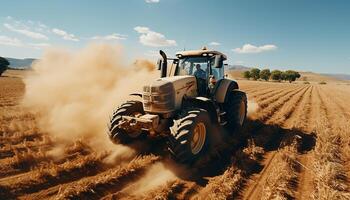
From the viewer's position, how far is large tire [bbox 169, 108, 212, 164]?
568 cm

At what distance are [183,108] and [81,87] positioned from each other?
21.0 feet

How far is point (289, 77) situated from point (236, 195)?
400 feet

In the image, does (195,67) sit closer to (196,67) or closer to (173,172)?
(196,67)

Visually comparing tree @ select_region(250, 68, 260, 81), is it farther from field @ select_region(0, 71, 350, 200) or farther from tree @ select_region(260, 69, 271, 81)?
field @ select_region(0, 71, 350, 200)

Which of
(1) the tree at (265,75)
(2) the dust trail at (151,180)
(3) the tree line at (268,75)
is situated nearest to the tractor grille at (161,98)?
(2) the dust trail at (151,180)

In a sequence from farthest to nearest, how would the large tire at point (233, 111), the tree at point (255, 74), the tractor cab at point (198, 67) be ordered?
1. the tree at point (255, 74)
2. the large tire at point (233, 111)
3. the tractor cab at point (198, 67)

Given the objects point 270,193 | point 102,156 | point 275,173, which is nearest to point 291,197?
point 270,193

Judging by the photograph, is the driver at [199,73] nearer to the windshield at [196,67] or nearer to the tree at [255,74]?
the windshield at [196,67]

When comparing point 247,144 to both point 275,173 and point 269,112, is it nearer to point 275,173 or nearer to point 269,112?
point 275,173

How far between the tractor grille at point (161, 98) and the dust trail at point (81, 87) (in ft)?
8.20

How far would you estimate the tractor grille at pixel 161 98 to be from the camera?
6.43 m

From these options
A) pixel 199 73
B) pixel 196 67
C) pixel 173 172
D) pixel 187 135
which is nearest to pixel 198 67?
pixel 196 67

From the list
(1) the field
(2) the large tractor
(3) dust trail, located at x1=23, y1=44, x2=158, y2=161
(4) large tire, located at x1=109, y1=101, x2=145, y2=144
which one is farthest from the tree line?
(4) large tire, located at x1=109, y1=101, x2=145, y2=144

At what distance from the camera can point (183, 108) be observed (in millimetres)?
7074
